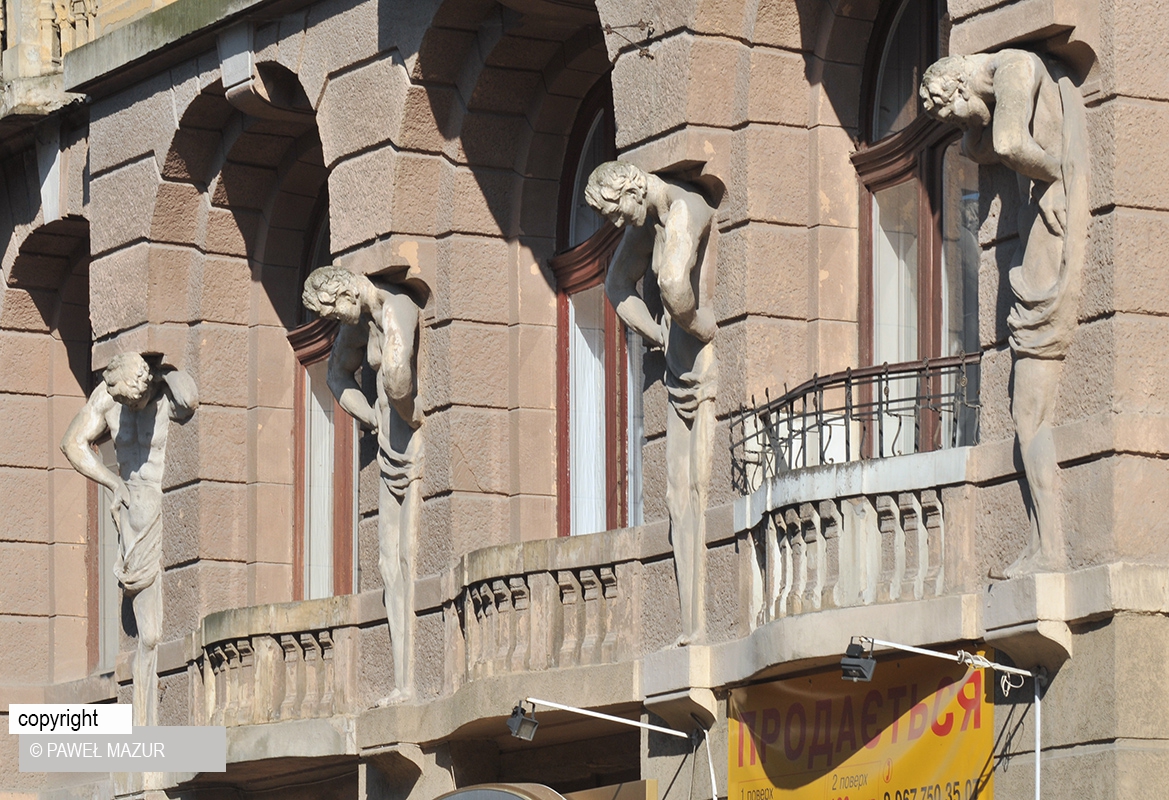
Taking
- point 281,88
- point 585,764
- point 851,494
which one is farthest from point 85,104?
point 851,494

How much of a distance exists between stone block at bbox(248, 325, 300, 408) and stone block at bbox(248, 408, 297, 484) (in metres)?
0.09

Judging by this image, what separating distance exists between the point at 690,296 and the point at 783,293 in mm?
630

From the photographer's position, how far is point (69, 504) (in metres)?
24.8

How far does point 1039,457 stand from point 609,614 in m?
4.34

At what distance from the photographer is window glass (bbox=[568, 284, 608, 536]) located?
19.1 meters

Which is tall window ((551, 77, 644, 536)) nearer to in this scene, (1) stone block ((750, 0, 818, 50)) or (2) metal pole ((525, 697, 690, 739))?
(2) metal pole ((525, 697, 690, 739))

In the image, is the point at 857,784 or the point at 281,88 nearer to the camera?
the point at 857,784

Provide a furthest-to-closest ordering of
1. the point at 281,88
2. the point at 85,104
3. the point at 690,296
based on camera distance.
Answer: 1. the point at 85,104
2. the point at 281,88
3. the point at 690,296

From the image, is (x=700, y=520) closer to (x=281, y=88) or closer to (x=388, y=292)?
(x=388, y=292)

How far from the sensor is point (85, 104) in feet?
74.8

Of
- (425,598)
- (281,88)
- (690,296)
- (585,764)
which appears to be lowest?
(585,764)

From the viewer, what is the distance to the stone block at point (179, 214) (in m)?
21.8

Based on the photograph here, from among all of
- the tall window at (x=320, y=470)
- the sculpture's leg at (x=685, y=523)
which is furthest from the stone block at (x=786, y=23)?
the tall window at (x=320, y=470)

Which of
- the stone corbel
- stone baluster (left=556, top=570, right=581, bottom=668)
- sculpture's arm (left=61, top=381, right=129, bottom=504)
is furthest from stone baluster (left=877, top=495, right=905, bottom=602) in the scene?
sculpture's arm (left=61, top=381, right=129, bottom=504)
